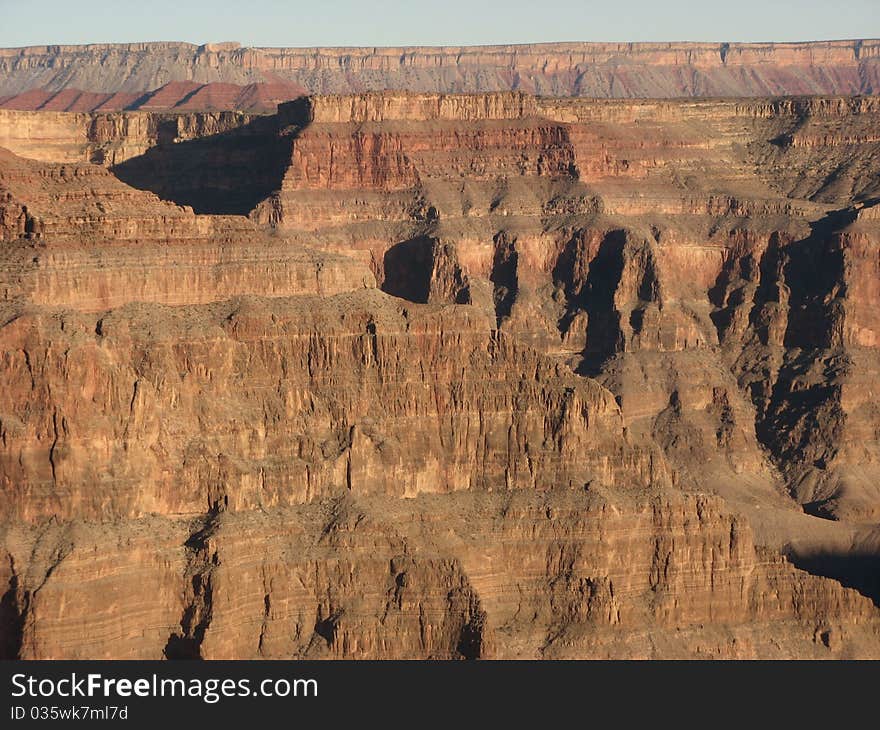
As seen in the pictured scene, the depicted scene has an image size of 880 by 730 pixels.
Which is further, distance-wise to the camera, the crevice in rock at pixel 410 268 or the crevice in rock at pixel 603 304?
the crevice in rock at pixel 410 268

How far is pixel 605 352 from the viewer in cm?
14575

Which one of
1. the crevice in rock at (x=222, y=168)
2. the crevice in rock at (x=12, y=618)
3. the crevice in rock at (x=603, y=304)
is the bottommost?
the crevice in rock at (x=12, y=618)

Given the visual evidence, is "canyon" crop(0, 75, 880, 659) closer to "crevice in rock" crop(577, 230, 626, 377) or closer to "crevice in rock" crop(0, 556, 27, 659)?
"crevice in rock" crop(0, 556, 27, 659)

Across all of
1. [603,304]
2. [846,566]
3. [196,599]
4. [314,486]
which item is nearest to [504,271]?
[603,304]

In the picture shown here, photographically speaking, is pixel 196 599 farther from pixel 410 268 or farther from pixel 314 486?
pixel 410 268

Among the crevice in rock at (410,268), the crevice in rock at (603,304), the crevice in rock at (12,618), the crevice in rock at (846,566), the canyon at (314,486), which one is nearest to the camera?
the crevice in rock at (12,618)

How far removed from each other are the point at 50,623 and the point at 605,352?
6265cm

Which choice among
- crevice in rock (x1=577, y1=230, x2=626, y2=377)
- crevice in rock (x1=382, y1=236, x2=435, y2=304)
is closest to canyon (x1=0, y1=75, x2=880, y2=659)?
crevice in rock (x1=577, y1=230, x2=626, y2=377)

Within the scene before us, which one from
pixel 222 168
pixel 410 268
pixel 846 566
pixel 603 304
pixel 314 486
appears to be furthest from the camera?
pixel 222 168

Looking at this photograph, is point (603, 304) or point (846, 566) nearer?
point (846, 566)

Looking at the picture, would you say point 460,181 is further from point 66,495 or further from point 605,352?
point 66,495

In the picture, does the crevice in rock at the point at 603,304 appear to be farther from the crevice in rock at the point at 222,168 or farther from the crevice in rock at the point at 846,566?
the crevice in rock at the point at 846,566

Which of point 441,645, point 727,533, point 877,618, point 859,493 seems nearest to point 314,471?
point 441,645

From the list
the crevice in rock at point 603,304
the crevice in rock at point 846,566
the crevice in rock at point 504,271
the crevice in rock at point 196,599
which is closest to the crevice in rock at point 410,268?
the crevice in rock at point 504,271
